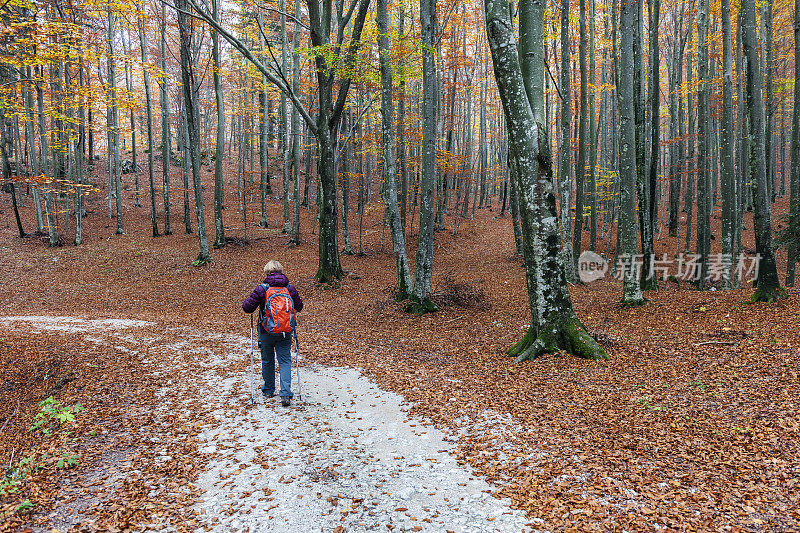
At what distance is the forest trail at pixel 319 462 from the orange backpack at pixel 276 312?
3.22 feet

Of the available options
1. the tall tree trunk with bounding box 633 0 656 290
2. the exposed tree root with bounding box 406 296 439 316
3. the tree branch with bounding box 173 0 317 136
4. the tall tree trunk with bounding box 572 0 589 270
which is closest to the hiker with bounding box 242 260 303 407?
the exposed tree root with bounding box 406 296 439 316

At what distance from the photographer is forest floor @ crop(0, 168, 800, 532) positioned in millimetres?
3014

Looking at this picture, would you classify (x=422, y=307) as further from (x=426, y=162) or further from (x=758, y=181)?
(x=758, y=181)

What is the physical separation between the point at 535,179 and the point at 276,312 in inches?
158

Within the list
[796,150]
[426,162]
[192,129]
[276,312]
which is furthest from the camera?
[192,129]

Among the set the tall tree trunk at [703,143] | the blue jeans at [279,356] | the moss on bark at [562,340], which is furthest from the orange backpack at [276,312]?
the tall tree trunk at [703,143]

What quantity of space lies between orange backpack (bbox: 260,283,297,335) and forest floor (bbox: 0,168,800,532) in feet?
3.26

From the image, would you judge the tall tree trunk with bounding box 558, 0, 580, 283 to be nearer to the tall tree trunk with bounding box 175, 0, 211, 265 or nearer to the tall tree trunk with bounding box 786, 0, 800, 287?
the tall tree trunk with bounding box 786, 0, 800, 287

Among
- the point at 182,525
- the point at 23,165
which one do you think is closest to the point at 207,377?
the point at 182,525

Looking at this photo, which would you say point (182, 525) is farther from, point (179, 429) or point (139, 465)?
point (179, 429)

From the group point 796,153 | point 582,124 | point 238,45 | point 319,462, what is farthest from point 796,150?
point 238,45

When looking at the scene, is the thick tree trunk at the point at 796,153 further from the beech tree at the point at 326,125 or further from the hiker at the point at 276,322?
the beech tree at the point at 326,125

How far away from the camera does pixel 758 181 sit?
8.27m

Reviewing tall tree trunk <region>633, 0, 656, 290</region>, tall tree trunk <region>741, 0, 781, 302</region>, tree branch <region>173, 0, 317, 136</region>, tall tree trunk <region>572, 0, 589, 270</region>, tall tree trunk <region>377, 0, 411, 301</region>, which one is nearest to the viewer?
tall tree trunk <region>741, 0, 781, 302</region>
